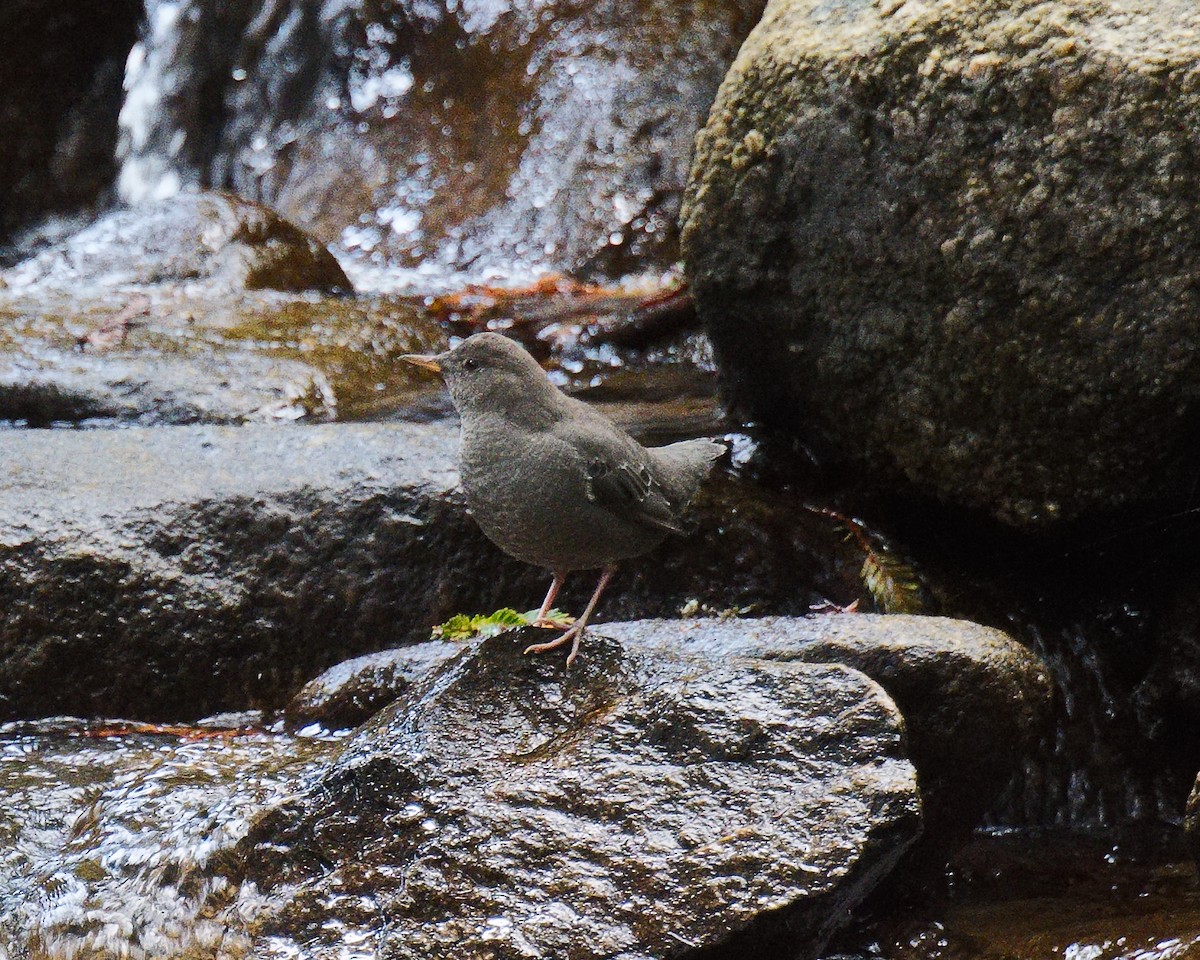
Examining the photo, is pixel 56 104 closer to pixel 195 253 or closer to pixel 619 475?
pixel 195 253

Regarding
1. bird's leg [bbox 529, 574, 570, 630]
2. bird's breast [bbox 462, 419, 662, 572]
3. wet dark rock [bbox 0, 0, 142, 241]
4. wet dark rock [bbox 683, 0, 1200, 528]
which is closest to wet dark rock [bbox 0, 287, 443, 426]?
wet dark rock [bbox 683, 0, 1200, 528]

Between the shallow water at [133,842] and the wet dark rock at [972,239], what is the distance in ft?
7.92

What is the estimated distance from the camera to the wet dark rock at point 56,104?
12031mm

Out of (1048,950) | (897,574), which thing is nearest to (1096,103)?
(897,574)

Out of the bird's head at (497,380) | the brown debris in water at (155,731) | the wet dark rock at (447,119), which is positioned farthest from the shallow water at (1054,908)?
the wet dark rock at (447,119)

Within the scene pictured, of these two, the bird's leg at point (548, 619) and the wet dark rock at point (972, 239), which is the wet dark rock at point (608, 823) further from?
the wet dark rock at point (972, 239)

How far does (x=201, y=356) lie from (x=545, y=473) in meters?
3.81

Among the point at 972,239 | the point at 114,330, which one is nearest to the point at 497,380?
the point at 972,239

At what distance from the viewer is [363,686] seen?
4.55 metres

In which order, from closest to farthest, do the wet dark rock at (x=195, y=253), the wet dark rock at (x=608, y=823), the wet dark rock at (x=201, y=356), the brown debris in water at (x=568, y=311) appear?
the wet dark rock at (x=608, y=823)
the wet dark rock at (x=201, y=356)
the brown debris in water at (x=568, y=311)
the wet dark rock at (x=195, y=253)

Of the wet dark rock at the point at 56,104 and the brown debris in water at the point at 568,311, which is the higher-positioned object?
the wet dark rock at the point at 56,104

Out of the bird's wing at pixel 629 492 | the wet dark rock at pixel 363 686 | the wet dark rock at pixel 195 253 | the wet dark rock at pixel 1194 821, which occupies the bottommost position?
the wet dark rock at pixel 1194 821

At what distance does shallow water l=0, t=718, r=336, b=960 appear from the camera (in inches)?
129

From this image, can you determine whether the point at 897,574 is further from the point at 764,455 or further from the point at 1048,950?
the point at 1048,950
